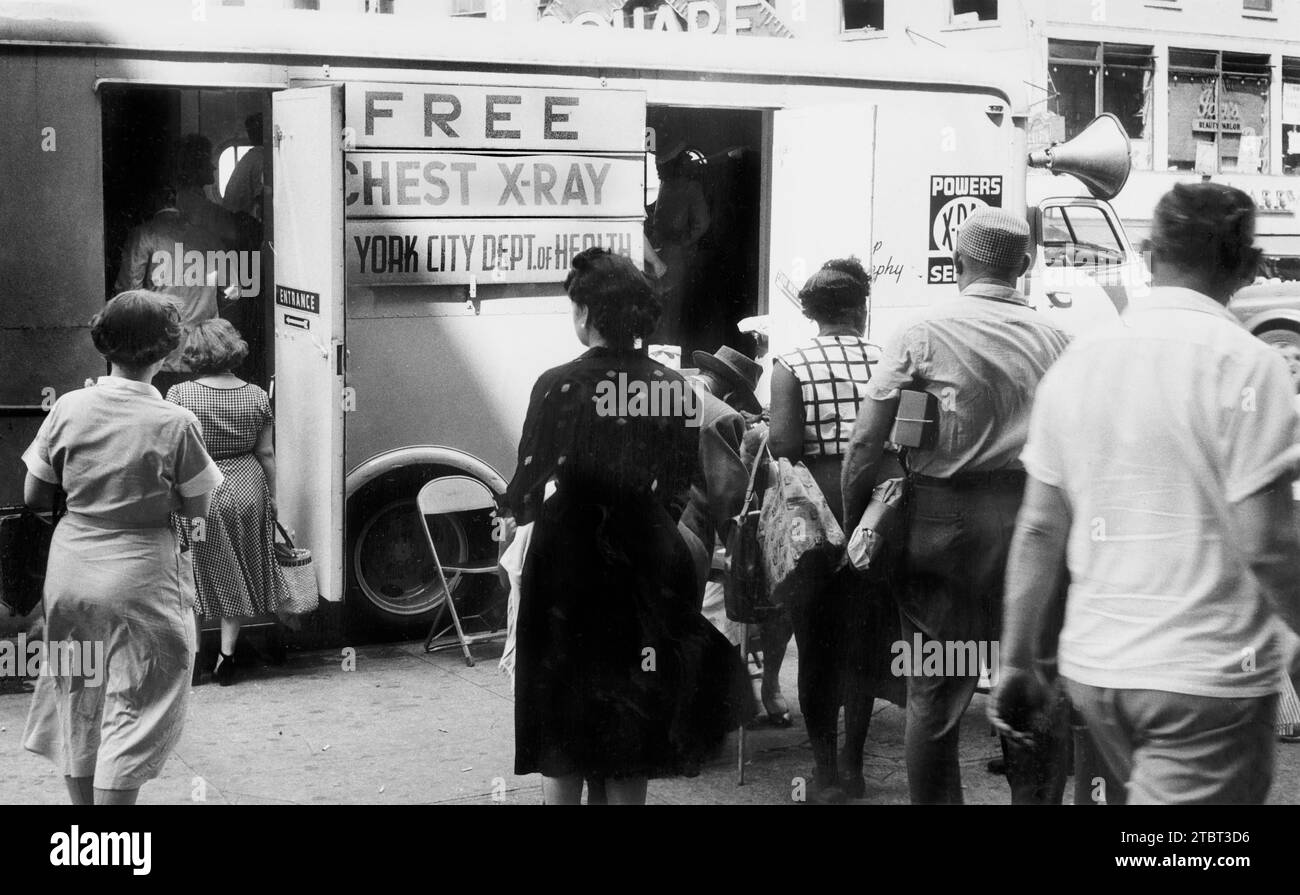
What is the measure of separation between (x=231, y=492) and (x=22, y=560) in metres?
1.89

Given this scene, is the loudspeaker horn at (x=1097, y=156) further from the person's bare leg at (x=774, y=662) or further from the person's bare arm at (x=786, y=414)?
the person's bare arm at (x=786, y=414)

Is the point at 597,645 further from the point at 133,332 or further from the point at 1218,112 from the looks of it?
the point at 1218,112

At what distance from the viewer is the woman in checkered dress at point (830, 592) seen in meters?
5.32

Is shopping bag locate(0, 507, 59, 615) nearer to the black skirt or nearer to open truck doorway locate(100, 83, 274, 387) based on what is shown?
the black skirt

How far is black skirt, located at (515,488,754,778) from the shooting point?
432 cm

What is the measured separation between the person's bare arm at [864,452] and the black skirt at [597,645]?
771 millimetres

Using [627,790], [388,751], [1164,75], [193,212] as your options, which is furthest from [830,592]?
[1164,75]

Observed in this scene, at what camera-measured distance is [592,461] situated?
4348mm

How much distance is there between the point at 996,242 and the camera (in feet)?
15.3

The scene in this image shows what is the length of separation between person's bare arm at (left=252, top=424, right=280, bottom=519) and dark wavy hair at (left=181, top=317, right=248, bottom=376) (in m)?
0.32

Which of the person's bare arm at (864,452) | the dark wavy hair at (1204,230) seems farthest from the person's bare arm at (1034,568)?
the person's bare arm at (864,452)

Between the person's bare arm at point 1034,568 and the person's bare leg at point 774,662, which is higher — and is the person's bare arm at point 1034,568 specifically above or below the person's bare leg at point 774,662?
above

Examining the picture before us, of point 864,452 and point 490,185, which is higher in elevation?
point 490,185
